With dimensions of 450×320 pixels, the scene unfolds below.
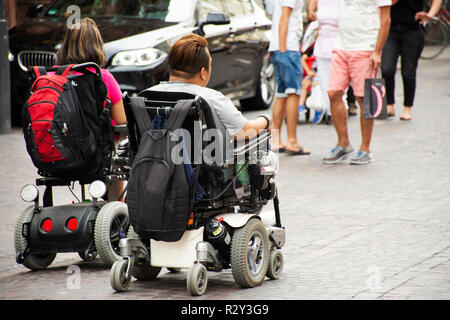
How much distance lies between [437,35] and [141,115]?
59.6ft

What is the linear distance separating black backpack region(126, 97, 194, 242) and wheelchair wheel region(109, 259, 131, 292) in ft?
0.75

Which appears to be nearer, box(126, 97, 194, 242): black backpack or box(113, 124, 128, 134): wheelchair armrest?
box(126, 97, 194, 242): black backpack

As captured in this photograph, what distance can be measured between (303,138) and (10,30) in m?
4.46

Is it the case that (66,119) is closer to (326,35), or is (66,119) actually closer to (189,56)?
(189,56)

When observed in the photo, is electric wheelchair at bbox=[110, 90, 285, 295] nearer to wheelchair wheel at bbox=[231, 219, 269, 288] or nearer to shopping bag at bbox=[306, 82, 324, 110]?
wheelchair wheel at bbox=[231, 219, 269, 288]

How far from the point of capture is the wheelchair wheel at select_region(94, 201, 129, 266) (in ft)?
18.5

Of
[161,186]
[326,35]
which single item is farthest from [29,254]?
[326,35]

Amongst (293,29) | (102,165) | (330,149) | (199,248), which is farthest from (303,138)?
(199,248)

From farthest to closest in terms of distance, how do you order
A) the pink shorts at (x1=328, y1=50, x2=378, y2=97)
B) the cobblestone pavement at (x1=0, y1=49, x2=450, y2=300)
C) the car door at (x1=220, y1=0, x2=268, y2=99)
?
the car door at (x1=220, y1=0, x2=268, y2=99) → the pink shorts at (x1=328, y1=50, x2=378, y2=97) → the cobblestone pavement at (x1=0, y1=49, x2=450, y2=300)

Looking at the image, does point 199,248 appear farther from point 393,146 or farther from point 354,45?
point 393,146

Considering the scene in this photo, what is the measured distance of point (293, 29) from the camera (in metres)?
10.4

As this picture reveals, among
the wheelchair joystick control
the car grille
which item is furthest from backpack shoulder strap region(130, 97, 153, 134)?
the car grille

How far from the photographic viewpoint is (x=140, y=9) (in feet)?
39.7

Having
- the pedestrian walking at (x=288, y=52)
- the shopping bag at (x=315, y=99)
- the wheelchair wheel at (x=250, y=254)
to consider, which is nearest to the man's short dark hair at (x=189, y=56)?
the wheelchair wheel at (x=250, y=254)
